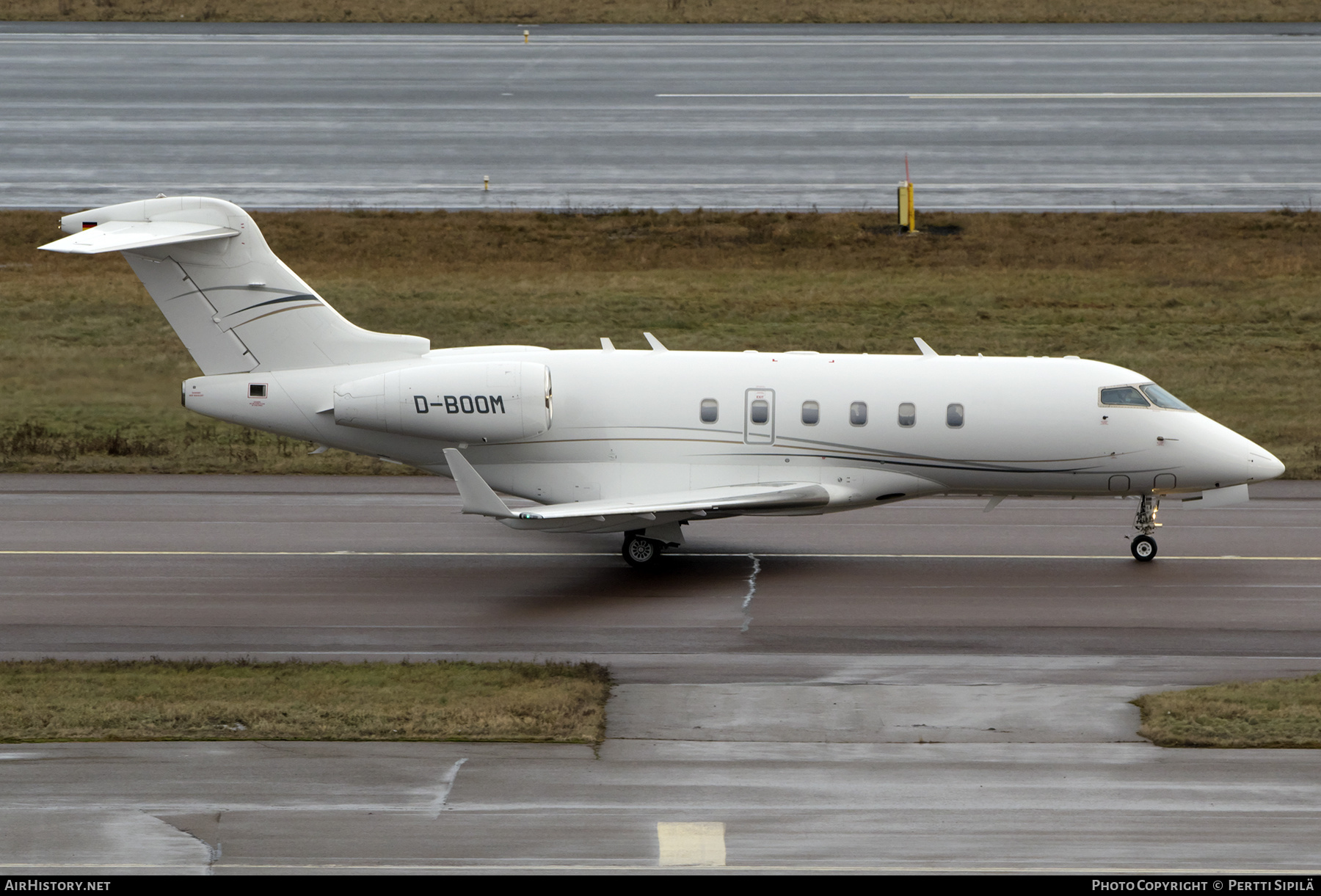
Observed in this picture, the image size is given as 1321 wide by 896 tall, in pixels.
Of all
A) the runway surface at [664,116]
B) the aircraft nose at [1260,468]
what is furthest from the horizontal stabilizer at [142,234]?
the runway surface at [664,116]

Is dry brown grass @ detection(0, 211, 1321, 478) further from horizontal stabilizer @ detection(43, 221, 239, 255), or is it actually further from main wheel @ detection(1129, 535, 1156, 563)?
horizontal stabilizer @ detection(43, 221, 239, 255)

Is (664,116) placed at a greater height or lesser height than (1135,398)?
greater

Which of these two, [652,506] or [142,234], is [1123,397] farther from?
[142,234]

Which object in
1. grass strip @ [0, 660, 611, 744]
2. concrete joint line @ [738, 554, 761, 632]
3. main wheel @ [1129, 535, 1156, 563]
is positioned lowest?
grass strip @ [0, 660, 611, 744]

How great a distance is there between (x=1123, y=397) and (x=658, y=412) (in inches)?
305

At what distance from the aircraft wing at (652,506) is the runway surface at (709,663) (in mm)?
1197

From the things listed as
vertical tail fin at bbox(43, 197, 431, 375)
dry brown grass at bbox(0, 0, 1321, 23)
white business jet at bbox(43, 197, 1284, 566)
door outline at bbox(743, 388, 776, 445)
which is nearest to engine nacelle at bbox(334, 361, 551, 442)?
white business jet at bbox(43, 197, 1284, 566)

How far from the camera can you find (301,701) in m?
18.9

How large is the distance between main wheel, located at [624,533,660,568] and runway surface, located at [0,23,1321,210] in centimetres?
2693

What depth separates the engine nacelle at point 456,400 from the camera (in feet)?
82.3

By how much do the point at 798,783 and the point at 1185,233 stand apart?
37810mm

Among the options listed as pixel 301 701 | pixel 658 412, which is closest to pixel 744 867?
pixel 301 701

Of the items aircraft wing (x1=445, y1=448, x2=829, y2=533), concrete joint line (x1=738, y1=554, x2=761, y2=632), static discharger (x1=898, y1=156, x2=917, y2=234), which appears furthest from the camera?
static discharger (x1=898, y1=156, x2=917, y2=234)

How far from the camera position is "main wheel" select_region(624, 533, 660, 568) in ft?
85.0
